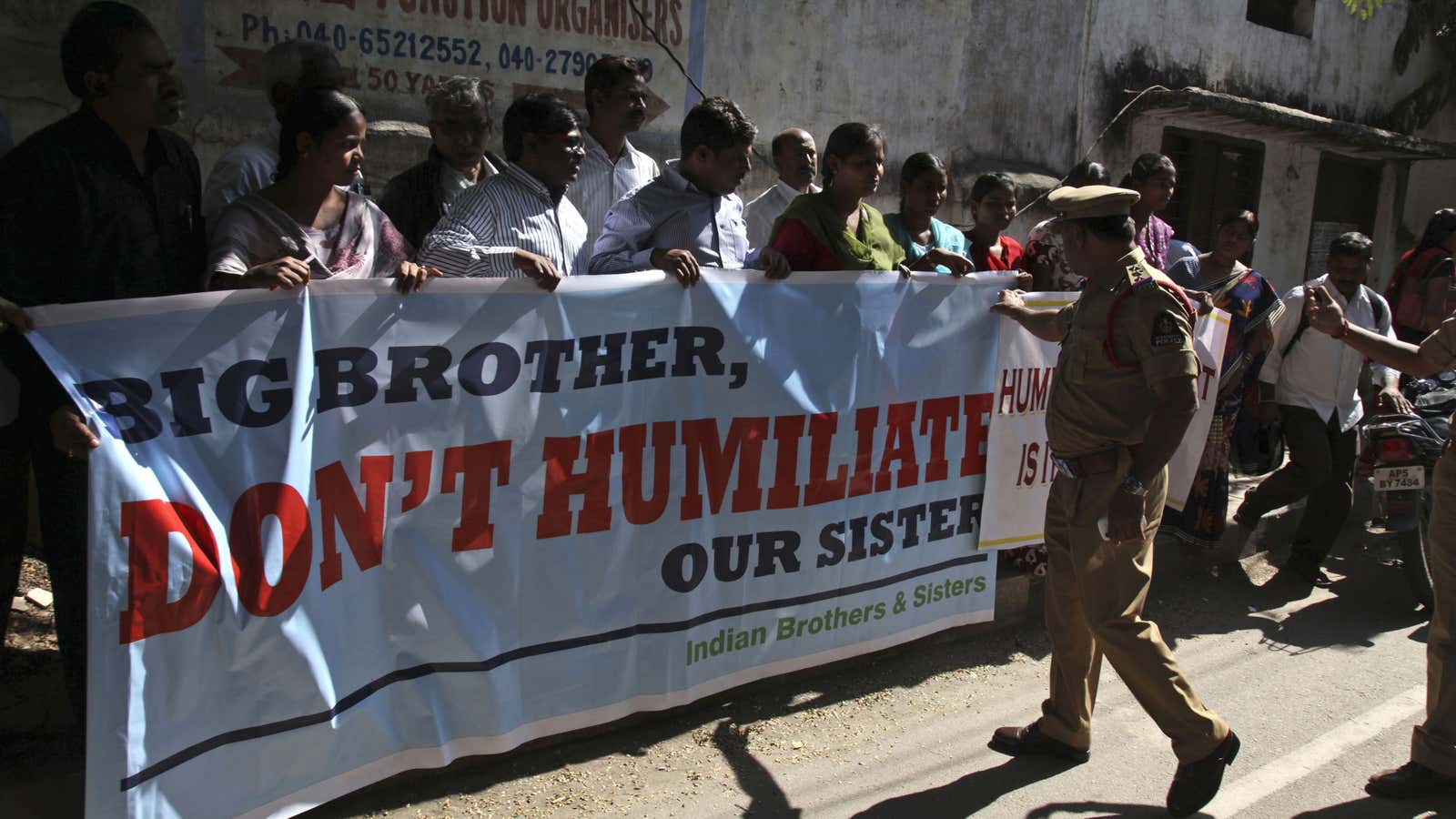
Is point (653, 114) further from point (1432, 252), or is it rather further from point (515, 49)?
point (1432, 252)

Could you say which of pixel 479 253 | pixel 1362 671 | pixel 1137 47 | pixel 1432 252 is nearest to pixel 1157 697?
pixel 1362 671

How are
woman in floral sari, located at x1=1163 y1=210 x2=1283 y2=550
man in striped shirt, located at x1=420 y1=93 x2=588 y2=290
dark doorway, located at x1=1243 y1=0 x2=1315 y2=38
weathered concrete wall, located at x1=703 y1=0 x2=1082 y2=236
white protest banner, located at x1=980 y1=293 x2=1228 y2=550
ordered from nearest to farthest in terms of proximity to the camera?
man in striped shirt, located at x1=420 y1=93 x2=588 y2=290 < white protest banner, located at x1=980 y1=293 x2=1228 y2=550 < woman in floral sari, located at x1=1163 y1=210 x2=1283 y2=550 < weathered concrete wall, located at x1=703 y1=0 x2=1082 y2=236 < dark doorway, located at x1=1243 y1=0 x2=1315 y2=38

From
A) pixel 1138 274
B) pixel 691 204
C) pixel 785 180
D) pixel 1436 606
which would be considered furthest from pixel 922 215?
pixel 1436 606

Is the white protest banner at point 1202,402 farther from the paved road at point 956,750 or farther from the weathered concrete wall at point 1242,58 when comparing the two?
the weathered concrete wall at point 1242,58

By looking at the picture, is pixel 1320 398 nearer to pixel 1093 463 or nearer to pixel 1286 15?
pixel 1093 463

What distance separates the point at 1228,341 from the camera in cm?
520

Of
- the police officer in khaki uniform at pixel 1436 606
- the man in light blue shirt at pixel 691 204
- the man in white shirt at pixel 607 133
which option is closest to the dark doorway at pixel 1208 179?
the police officer in khaki uniform at pixel 1436 606

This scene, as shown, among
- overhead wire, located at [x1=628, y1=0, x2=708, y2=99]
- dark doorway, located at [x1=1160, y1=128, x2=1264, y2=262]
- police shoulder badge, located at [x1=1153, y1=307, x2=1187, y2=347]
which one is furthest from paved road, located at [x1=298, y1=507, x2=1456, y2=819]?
dark doorway, located at [x1=1160, y1=128, x2=1264, y2=262]

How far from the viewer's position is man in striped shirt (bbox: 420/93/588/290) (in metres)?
3.46

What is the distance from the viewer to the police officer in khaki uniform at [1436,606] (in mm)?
3465

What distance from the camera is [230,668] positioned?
271 cm

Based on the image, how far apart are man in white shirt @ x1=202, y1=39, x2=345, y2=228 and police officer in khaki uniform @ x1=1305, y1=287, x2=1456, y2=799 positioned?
11.3 feet

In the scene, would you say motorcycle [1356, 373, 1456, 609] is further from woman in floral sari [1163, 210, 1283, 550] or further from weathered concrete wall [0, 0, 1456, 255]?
weathered concrete wall [0, 0, 1456, 255]

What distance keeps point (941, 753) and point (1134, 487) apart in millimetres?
1125
